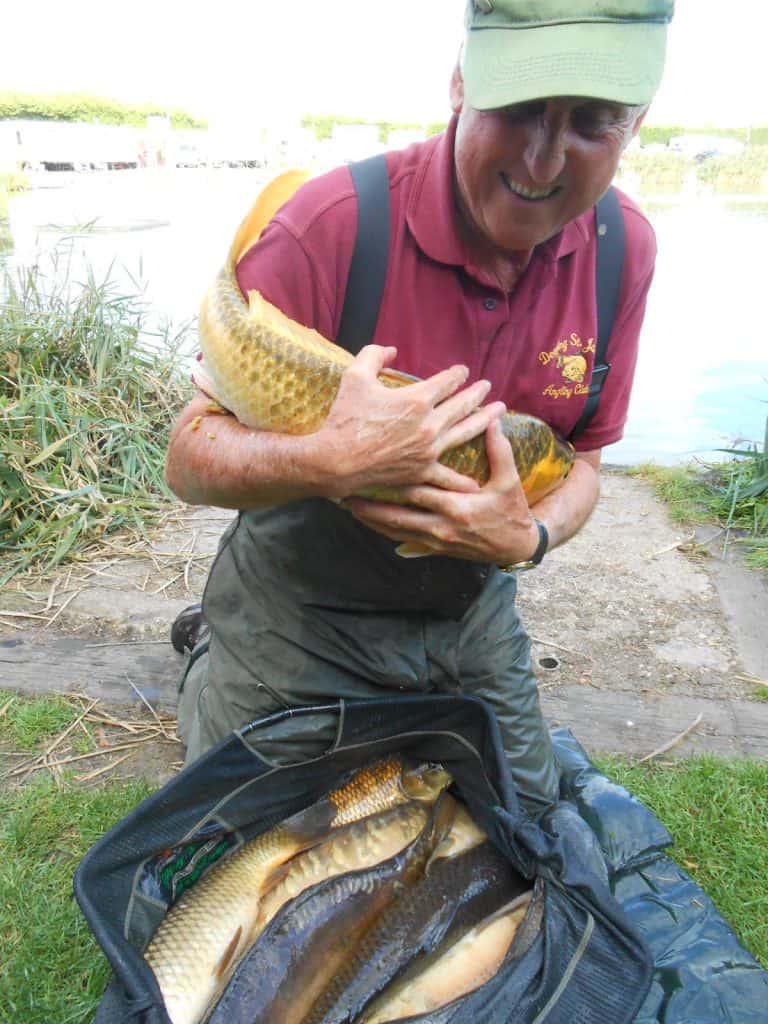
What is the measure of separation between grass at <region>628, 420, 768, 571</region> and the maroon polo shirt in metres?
2.51

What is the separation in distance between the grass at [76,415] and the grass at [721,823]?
2962 mm

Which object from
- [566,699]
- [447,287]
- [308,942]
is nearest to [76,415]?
[566,699]

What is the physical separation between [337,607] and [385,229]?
1.03m

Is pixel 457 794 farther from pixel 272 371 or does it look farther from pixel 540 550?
pixel 272 371

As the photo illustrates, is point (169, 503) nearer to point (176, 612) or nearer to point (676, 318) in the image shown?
point (176, 612)

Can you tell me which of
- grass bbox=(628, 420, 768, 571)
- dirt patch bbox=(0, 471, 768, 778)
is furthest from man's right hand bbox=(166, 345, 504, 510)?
grass bbox=(628, 420, 768, 571)

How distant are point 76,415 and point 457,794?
3475mm

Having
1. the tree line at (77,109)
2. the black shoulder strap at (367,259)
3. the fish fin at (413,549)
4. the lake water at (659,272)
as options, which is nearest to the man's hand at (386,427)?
the fish fin at (413,549)

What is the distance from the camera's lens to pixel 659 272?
1107cm

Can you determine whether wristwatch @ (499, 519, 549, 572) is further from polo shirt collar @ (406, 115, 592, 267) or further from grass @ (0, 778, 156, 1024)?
grass @ (0, 778, 156, 1024)

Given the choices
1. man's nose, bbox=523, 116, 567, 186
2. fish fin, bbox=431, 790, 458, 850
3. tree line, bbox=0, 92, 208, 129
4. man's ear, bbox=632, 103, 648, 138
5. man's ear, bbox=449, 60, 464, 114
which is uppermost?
tree line, bbox=0, 92, 208, 129

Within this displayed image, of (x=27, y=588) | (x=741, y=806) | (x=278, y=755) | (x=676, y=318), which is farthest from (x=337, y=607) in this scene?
(x=676, y=318)

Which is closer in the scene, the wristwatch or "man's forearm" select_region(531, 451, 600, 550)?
the wristwatch

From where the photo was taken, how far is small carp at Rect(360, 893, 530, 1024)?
6.18 ft
